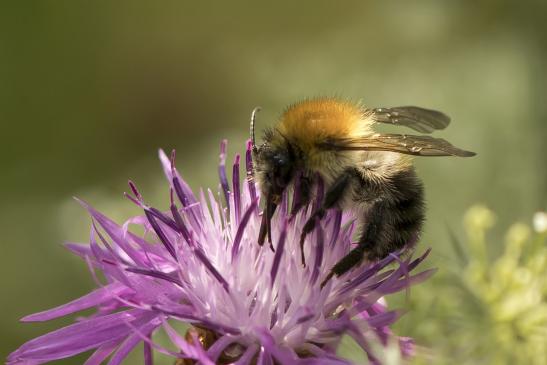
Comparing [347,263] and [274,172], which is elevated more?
[274,172]

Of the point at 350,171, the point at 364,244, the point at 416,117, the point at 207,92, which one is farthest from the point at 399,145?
the point at 207,92

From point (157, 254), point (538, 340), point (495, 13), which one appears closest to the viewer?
point (538, 340)

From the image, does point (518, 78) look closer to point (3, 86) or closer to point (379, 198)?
point (379, 198)

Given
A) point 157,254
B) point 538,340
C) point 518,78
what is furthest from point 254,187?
point 518,78

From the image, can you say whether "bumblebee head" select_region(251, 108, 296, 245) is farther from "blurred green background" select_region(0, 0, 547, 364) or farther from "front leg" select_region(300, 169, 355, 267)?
"blurred green background" select_region(0, 0, 547, 364)

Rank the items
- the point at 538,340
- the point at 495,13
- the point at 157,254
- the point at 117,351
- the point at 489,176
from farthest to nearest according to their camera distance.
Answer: the point at 495,13 < the point at 489,176 < the point at 157,254 < the point at 117,351 < the point at 538,340

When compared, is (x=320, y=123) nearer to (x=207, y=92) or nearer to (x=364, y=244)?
(x=364, y=244)

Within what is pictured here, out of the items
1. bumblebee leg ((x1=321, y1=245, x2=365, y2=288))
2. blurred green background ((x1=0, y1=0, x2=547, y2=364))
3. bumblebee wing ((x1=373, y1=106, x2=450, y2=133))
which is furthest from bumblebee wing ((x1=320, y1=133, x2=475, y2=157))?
blurred green background ((x1=0, y1=0, x2=547, y2=364))
